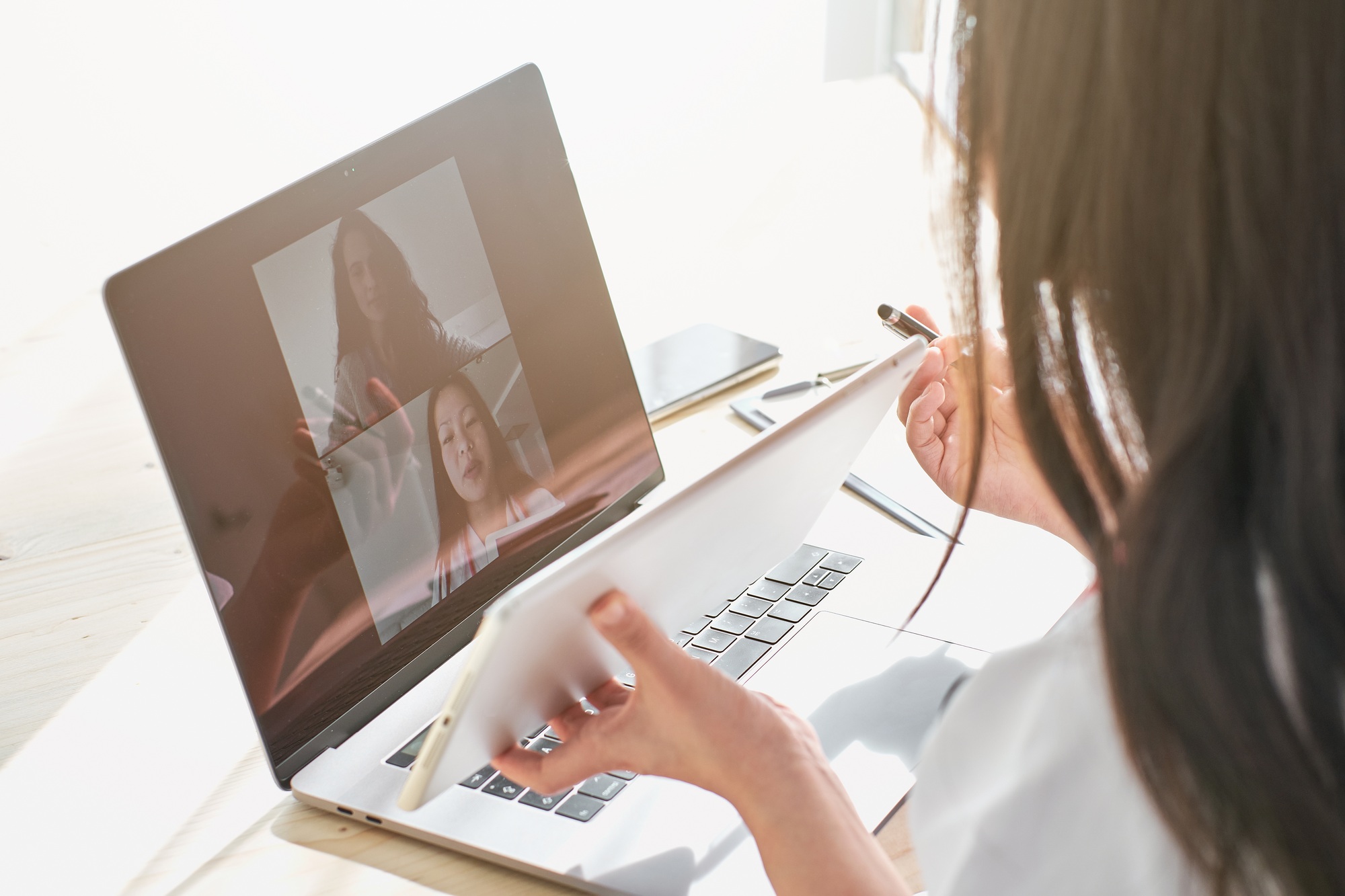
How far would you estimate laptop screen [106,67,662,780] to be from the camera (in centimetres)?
51

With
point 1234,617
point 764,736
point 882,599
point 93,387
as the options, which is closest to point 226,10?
point 93,387

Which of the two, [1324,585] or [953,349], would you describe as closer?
[1324,585]

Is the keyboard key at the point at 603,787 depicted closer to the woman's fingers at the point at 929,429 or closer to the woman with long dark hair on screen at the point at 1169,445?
the woman with long dark hair on screen at the point at 1169,445

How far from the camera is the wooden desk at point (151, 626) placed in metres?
0.53

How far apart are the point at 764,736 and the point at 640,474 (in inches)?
13.6

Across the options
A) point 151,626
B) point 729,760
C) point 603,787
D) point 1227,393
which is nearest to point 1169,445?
point 1227,393

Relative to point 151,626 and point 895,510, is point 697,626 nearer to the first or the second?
point 895,510

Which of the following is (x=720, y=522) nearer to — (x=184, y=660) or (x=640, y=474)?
(x=640, y=474)

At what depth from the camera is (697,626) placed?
0.67 m

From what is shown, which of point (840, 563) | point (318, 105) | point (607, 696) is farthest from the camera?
point (318, 105)

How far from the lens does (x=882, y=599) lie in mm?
695

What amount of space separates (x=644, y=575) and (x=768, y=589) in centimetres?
28

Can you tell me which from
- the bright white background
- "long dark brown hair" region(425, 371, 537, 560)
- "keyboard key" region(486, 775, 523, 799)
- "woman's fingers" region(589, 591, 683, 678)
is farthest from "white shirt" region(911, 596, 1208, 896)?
the bright white background

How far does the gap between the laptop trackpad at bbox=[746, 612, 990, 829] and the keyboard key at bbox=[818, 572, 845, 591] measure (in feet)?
0.10
